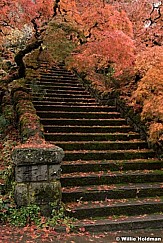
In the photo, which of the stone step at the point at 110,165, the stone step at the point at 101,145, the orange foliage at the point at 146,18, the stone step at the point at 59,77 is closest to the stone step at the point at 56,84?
the stone step at the point at 59,77

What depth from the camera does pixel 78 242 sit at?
443 cm

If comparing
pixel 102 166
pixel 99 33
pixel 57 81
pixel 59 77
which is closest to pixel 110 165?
pixel 102 166

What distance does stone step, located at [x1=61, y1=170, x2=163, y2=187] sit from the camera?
19.2 ft

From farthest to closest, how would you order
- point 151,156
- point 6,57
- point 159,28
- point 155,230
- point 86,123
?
point 159,28
point 6,57
point 86,123
point 151,156
point 155,230

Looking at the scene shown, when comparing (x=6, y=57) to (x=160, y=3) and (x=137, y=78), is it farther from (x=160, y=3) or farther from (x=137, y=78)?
(x=160, y=3)

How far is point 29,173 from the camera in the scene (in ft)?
16.3

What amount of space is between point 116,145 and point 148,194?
1.65 meters

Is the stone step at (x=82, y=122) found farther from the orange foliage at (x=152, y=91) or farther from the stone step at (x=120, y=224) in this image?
the stone step at (x=120, y=224)

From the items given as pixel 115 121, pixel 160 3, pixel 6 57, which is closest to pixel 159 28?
pixel 160 3

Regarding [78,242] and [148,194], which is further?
[148,194]

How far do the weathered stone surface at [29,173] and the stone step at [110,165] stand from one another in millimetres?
1171

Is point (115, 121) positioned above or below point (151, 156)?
above

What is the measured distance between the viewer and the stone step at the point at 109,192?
5.52 meters

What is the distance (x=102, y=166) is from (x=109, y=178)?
1.26 feet
